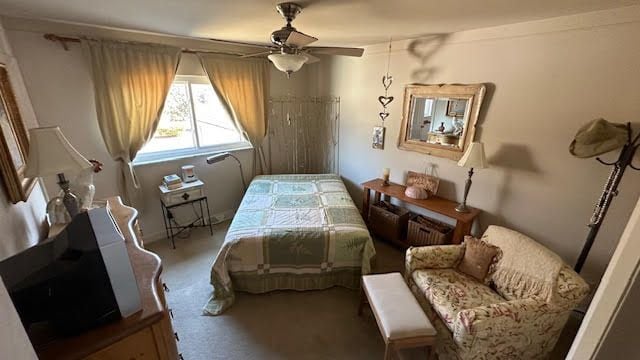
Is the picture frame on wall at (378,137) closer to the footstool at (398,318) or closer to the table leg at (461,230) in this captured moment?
the table leg at (461,230)

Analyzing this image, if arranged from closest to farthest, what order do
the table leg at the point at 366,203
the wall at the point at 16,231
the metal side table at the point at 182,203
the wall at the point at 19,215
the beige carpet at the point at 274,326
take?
1. the wall at the point at 16,231
2. the wall at the point at 19,215
3. the beige carpet at the point at 274,326
4. the metal side table at the point at 182,203
5. the table leg at the point at 366,203

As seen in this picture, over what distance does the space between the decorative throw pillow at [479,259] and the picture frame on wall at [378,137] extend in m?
1.61

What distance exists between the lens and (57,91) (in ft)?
7.82

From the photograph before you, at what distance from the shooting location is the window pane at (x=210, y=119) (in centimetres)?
341

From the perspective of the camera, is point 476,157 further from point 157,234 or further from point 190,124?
point 157,234

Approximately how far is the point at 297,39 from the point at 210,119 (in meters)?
2.41

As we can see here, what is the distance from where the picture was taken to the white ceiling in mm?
1481

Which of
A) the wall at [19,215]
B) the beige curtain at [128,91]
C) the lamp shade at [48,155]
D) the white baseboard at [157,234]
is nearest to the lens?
the wall at [19,215]

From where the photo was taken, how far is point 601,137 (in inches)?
66.4

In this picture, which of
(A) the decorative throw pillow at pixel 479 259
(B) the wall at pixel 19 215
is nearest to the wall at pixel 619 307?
(A) the decorative throw pillow at pixel 479 259

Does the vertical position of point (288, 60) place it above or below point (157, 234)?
above

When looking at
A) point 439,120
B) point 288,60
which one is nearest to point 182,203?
point 288,60

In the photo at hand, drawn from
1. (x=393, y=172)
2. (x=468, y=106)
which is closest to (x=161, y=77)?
(x=393, y=172)

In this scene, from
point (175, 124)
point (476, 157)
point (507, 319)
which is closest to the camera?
point (507, 319)
